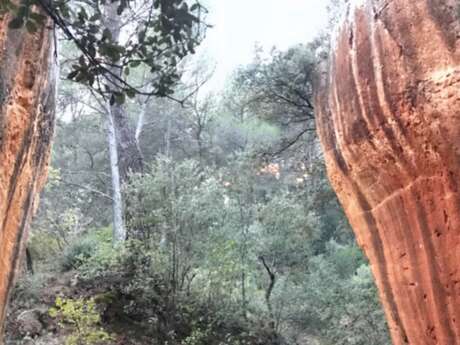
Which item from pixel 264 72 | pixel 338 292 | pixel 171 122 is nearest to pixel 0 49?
pixel 264 72

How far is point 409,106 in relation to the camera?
11.1ft

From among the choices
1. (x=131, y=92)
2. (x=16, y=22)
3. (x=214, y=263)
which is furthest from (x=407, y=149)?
(x=214, y=263)

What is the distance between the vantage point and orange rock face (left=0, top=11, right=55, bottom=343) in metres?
3.02

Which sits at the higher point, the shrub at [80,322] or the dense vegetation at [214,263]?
the dense vegetation at [214,263]

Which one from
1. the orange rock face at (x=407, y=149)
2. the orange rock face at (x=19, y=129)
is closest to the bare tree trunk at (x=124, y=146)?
the orange rock face at (x=19, y=129)

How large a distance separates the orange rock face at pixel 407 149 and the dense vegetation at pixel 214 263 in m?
3.51

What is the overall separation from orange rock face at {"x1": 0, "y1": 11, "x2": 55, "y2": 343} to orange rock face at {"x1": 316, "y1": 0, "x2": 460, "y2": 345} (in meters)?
2.26

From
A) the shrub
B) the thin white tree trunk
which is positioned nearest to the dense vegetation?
the shrub

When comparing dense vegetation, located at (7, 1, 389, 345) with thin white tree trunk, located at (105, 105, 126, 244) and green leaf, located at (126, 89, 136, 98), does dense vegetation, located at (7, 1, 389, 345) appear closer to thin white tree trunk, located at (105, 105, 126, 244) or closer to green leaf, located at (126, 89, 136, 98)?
thin white tree trunk, located at (105, 105, 126, 244)

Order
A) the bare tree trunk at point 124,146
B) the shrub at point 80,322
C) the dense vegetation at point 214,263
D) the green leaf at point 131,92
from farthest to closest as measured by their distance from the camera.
Result: the bare tree trunk at point 124,146 < the dense vegetation at point 214,263 < the shrub at point 80,322 < the green leaf at point 131,92

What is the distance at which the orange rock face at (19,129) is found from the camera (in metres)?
3.02

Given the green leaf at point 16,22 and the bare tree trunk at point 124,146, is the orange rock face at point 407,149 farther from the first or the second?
the bare tree trunk at point 124,146

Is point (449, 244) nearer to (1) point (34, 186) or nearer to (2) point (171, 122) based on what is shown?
(1) point (34, 186)

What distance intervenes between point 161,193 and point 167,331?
7.40ft
